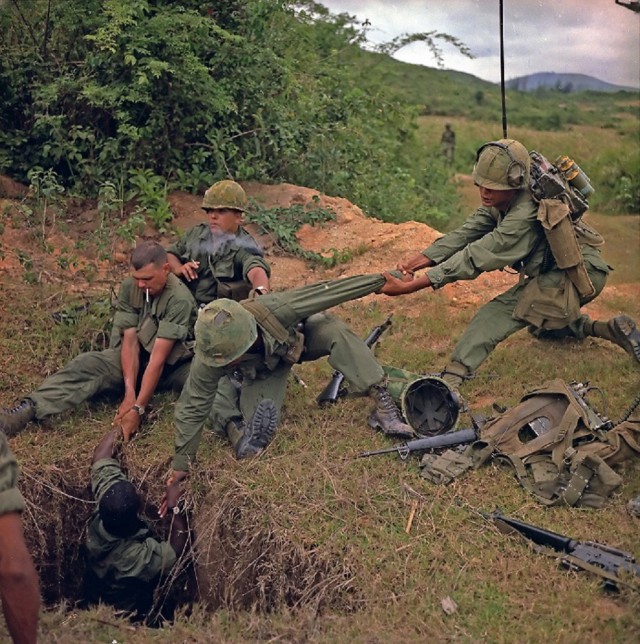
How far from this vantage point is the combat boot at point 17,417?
18.2 feet

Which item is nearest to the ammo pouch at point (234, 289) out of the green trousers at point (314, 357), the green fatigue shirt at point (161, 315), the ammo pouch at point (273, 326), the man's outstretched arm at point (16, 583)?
the green fatigue shirt at point (161, 315)

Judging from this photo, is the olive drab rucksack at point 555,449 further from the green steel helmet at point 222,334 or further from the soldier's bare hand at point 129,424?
the soldier's bare hand at point 129,424

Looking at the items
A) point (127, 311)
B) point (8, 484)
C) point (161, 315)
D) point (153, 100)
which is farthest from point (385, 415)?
point (153, 100)

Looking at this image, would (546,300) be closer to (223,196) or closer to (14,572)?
(223,196)

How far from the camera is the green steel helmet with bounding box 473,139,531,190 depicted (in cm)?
566

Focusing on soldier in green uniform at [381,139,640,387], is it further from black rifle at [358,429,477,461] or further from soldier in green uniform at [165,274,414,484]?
black rifle at [358,429,477,461]

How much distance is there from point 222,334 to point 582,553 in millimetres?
2110

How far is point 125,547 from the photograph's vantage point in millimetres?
4855

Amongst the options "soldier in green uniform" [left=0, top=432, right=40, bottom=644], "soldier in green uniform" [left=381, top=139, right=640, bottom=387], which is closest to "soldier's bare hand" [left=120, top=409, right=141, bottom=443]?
"soldier in green uniform" [left=381, top=139, right=640, bottom=387]

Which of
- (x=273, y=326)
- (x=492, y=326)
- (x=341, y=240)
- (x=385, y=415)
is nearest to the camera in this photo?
(x=273, y=326)

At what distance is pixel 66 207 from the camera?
8031 millimetres

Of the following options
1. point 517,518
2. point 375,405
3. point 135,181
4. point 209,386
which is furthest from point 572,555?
point 135,181

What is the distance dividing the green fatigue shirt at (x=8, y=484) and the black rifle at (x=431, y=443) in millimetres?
2433

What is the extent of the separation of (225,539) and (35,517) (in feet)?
3.76
